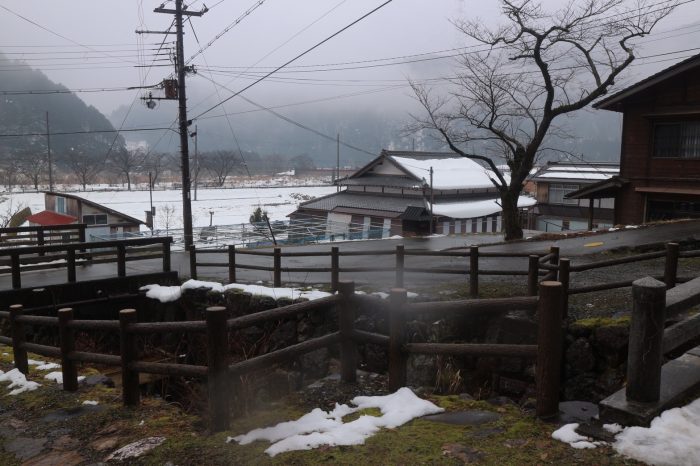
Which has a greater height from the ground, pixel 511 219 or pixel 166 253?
pixel 511 219

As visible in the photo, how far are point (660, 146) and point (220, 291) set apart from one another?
707 inches

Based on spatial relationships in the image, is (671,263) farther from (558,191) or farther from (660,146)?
(558,191)

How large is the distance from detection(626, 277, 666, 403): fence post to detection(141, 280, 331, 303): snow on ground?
22.5 ft

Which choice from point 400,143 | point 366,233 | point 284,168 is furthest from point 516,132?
point 400,143

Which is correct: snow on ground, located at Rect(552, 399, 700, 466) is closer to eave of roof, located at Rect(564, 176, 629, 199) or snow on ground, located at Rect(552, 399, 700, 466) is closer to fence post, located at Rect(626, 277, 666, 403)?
fence post, located at Rect(626, 277, 666, 403)

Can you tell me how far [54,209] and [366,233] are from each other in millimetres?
22773

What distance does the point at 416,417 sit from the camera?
407cm

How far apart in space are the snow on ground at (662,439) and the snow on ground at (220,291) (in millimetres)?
6801

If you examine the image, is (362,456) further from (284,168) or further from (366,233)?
(284,168)

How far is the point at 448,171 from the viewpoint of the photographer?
134 ft

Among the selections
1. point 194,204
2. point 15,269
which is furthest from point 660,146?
point 194,204

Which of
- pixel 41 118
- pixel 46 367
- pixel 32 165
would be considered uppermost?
pixel 41 118

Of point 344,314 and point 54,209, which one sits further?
point 54,209

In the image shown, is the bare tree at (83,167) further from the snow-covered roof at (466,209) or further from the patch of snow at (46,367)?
the patch of snow at (46,367)
